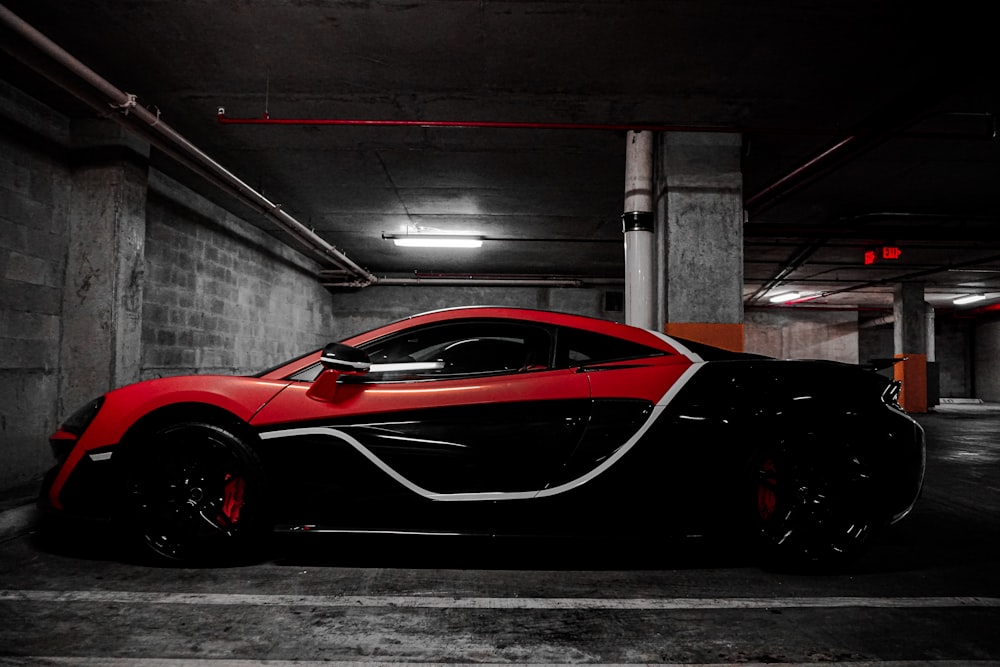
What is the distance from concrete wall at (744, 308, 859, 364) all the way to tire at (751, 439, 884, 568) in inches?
736

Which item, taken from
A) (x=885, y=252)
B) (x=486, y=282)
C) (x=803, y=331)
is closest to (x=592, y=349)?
(x=885, y=252)

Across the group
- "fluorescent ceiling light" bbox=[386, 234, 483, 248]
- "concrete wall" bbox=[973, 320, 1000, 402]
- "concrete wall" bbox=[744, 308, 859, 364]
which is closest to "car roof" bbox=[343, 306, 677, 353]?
"fluorescent ceiling light" bbox=[386, 234, 483, 248]

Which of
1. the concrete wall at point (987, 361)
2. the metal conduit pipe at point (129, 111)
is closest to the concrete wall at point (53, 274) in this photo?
the metal conduit pipe at point (129, 111)

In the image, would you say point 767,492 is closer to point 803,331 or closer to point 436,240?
point 436,240

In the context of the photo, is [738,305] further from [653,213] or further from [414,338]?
[414,338]

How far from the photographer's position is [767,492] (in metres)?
2.59

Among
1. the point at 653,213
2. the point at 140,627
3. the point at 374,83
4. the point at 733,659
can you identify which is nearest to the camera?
the point at 733,659

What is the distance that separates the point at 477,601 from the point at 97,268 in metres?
5.14

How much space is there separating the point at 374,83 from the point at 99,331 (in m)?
3.48

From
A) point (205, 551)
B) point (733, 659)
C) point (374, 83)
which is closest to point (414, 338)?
point (205, 551)

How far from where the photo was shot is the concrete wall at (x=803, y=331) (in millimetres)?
19859

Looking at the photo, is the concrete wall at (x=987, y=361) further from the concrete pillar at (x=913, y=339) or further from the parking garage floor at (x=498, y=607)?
the parking garage floor at (x=498, y=607)

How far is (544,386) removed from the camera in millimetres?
2463

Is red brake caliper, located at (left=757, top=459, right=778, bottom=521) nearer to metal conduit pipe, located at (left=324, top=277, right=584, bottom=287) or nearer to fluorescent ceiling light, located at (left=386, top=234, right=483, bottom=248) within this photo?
fluorescent ceiling light, located at (left=386, top=234, right=483, bottom=248)
